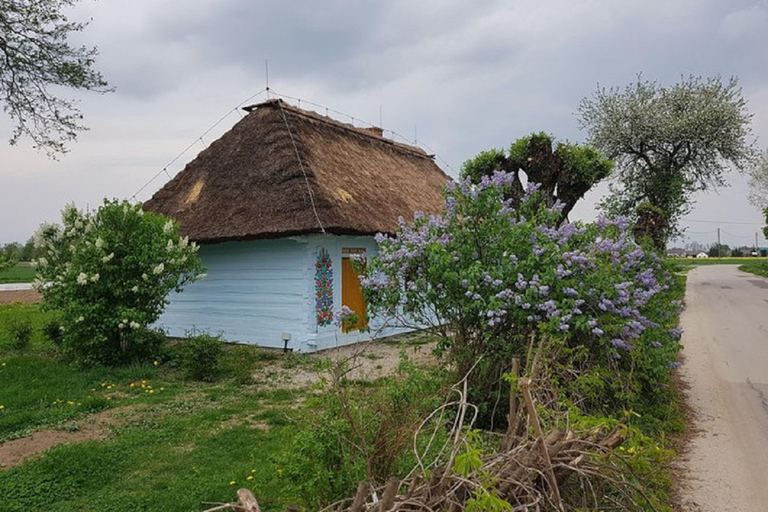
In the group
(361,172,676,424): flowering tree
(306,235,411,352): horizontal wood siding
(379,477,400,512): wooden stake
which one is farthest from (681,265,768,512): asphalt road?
(306,235,411,352): horizontal wood siding

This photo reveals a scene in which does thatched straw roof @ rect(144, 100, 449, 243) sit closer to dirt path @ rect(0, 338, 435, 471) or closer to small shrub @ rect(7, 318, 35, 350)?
dirt path @ rect(0, 338, 435, 471)

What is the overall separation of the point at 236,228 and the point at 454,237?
21.8ft

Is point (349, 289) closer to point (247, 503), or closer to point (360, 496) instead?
point (247, 503)

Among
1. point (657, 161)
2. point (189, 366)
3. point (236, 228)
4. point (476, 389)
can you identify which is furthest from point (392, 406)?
point (657, 161)

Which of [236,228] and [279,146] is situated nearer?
[236,228]

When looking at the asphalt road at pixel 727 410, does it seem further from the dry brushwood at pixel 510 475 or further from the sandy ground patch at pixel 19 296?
the sandy ground patch at pixel 19 296

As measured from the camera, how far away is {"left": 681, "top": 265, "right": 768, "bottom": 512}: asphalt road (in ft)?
13.8

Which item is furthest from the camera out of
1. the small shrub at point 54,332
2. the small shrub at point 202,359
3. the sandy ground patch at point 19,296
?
the sandy ground patch at point 19,296

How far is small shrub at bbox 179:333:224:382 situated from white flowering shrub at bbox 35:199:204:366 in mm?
993

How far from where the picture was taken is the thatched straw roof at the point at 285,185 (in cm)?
1088

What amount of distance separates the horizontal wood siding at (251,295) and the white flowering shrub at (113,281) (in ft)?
5.91

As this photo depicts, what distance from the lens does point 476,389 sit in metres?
5.18

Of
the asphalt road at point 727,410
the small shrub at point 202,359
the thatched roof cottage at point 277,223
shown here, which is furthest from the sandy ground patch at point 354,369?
the asphalt road at point 727,410

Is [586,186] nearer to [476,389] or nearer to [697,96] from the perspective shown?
[476,389]
